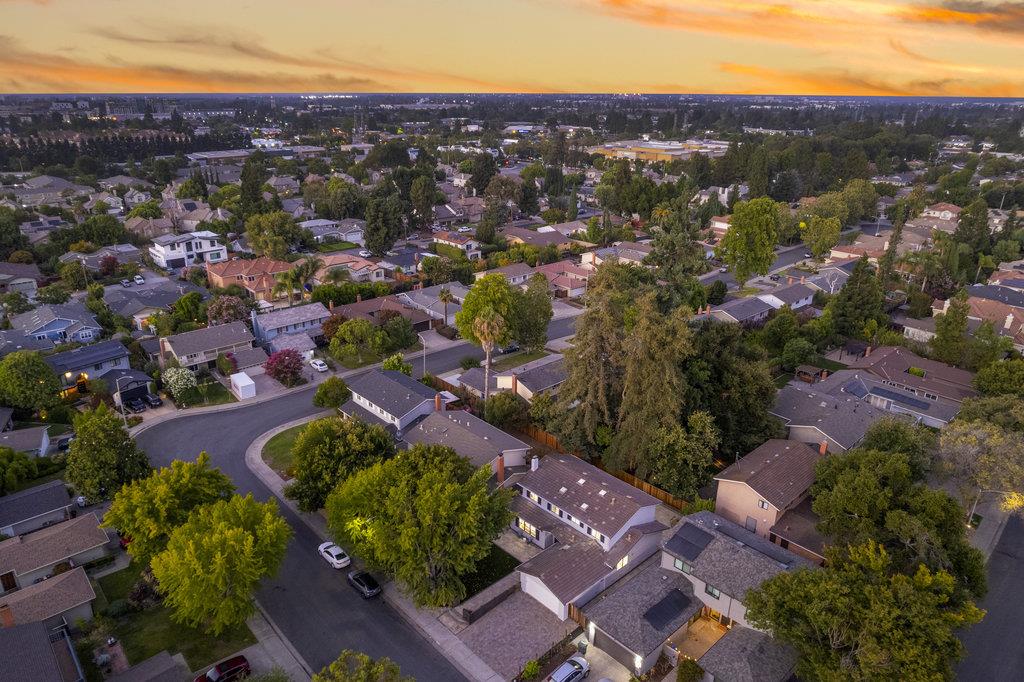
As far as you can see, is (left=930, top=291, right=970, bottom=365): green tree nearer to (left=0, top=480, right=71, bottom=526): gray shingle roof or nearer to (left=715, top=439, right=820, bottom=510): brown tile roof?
(left=715, top=439, right=820, bottom=510): brown tile roof

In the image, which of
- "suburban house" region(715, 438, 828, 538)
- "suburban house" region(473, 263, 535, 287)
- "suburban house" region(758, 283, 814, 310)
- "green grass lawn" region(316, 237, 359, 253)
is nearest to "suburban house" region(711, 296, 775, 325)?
"suburban house" region(758, 283, 814, 310)

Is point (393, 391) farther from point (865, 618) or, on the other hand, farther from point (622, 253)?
point (622, 253)

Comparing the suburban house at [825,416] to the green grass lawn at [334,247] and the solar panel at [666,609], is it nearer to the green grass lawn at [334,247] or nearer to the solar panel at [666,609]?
the solar panel at [666,609]

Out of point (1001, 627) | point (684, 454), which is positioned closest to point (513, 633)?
point (684, 454)

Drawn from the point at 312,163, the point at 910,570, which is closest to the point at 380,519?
the point at 910,570

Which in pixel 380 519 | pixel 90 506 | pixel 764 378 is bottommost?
pixel 90 506

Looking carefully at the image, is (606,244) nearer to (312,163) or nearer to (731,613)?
(731,613)
